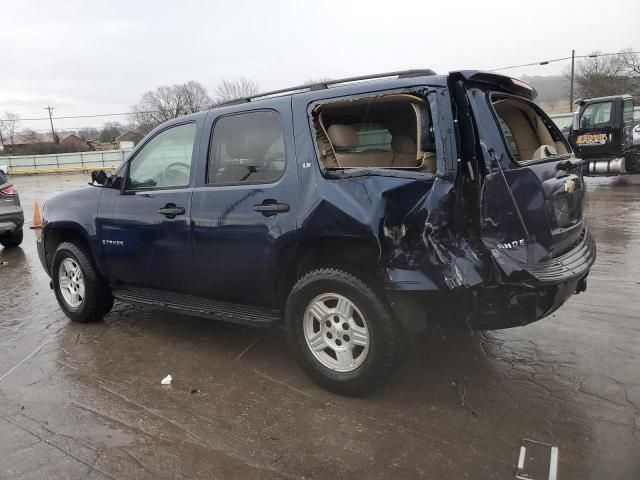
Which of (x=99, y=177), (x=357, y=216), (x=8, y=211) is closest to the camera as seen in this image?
(x=357, y=216)

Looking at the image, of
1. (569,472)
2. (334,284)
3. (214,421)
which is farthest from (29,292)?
(569,472)

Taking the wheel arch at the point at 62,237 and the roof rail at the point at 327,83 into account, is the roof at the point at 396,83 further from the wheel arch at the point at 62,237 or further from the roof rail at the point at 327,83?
the wheel arch at the point at 62,237

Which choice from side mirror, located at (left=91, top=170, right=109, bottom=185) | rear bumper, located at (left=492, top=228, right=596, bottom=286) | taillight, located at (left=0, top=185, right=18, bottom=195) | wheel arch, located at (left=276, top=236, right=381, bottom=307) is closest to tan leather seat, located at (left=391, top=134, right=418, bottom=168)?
wheel arch, located at (left=276, top=236, right=381, bottom=307)

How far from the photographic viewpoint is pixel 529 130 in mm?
4055

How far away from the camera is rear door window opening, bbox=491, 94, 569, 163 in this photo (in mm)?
3771

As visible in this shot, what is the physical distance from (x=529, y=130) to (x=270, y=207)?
7.21 ft

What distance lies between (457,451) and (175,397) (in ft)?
6.15

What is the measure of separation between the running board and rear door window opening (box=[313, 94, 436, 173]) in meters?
1.19

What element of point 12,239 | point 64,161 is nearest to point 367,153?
point 12,239

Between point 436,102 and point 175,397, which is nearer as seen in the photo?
point 436,102

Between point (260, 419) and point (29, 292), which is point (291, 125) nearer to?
point (260, 419)

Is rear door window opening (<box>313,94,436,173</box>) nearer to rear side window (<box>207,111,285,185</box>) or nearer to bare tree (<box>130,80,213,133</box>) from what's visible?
rear side window (<box>207,111,285,185</box>)

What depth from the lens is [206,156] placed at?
3957 mm

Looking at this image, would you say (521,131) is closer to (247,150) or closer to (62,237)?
(247,150)
